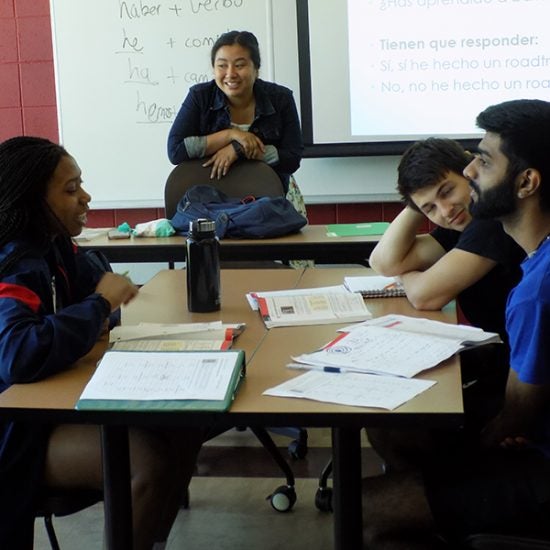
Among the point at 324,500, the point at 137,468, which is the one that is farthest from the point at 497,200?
the point at 324,500

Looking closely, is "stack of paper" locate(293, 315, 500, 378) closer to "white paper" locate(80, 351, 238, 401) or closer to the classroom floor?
"white paper" locate(80, 351, 238, 401)

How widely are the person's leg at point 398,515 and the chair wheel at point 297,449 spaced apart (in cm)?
134

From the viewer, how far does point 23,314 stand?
5.00 ft

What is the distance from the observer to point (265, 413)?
1.25 meters

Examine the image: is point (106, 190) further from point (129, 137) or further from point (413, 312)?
point (413, 312)

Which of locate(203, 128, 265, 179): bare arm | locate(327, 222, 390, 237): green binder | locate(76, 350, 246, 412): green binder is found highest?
locate(203, 128, 265, 179): bare arm

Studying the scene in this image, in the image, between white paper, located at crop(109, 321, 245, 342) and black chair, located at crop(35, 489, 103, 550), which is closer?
black chair, located at crop(35, 489, 103, 550)

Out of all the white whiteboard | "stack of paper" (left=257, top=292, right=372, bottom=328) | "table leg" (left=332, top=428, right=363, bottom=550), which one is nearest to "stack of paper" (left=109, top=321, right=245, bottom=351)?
→ "stack of paper" (left=257, top=292, right=372, bottom=328)

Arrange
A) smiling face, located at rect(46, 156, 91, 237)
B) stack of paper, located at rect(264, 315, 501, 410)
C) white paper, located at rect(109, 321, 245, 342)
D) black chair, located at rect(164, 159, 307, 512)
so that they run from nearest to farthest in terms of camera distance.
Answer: stack of paper, located at rect(264, 315, 501, 410) < white paper, located at rect(109, 321, 245, 342) < smiling face, located at rect(46, 156, 91, 237) < black chair, located at rect(164, 159, 307, 512)

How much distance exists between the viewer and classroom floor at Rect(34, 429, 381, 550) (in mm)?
2328

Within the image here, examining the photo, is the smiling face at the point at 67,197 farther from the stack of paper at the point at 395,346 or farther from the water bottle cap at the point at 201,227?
the stack of paper at the point at 395,346

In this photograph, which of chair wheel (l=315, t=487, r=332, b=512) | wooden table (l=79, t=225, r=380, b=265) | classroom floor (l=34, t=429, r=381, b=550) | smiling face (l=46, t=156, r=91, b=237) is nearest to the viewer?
smiling face (l=46, t=156, r=91, b=237)

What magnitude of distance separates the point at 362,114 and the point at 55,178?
2.66 metres

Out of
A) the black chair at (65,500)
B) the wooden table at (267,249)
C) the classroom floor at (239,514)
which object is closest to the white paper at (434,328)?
the black chair at (65,500)
